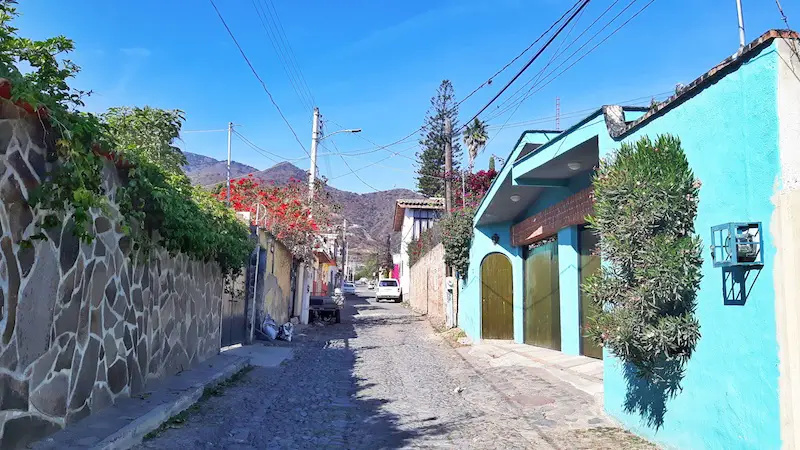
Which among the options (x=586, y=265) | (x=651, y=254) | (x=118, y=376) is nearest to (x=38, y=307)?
(x=118, y=376)

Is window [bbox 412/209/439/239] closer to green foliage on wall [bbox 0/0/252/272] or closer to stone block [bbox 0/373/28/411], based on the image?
green foliage on wall [bbox 0/0/252/272]

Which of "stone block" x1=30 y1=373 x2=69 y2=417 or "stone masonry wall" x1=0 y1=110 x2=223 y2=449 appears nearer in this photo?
"stone masonry wall" x1=0 y1=110 x2=223 y2=449

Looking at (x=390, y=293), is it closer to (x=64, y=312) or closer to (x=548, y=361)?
(x=548, y=361)

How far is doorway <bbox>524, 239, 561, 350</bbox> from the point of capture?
12695mm

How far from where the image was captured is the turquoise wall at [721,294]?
14.1ft

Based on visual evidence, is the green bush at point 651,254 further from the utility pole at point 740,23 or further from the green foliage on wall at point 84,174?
the green foliage on wall at point 84,174

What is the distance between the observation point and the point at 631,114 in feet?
23.2

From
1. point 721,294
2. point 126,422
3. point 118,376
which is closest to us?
point 721,294

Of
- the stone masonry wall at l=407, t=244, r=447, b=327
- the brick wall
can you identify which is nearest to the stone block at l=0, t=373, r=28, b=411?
the brick wall

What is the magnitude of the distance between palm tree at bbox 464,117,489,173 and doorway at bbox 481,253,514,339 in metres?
15.6

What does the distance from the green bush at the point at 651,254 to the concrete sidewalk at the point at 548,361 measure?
2443 millimetres

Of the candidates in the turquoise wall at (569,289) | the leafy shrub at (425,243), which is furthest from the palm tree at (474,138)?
the turquoise wall at (569,289)

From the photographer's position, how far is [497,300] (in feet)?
51.8

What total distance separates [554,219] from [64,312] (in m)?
9.08
